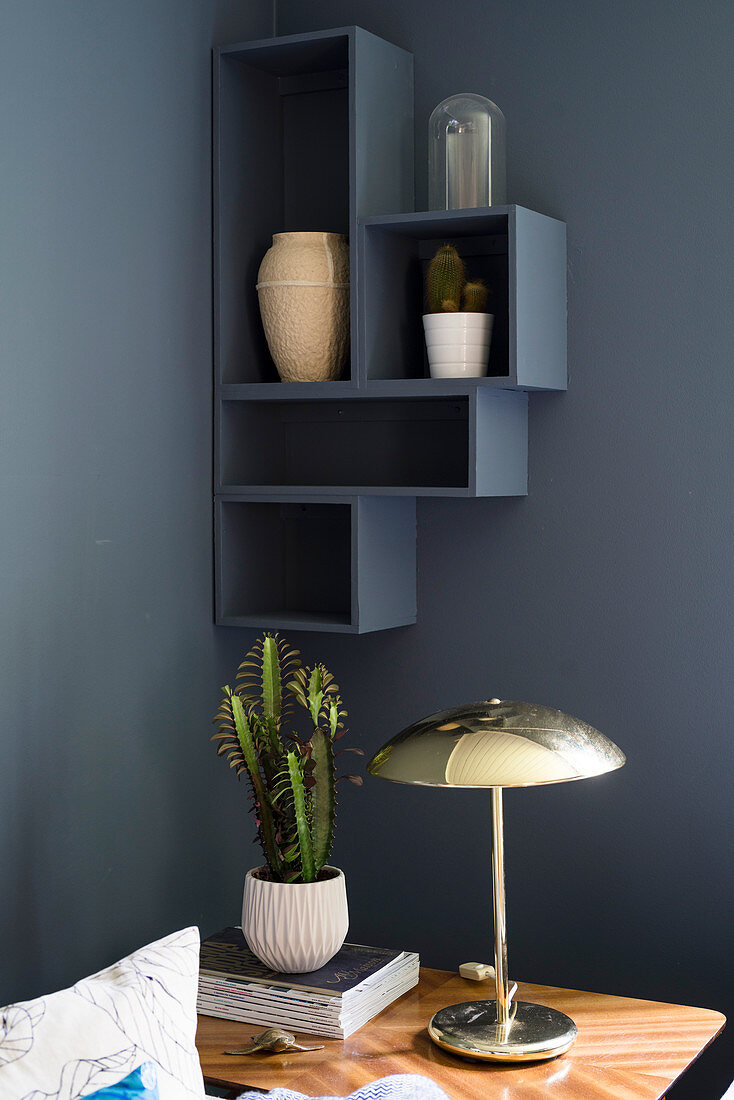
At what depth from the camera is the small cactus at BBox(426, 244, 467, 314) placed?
197 cm

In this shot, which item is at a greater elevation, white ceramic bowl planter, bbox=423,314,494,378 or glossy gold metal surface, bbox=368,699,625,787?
white ceramic bowl planter, bbox=423,314,494,378

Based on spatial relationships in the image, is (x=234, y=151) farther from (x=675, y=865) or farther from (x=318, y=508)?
(x=675, y=865)

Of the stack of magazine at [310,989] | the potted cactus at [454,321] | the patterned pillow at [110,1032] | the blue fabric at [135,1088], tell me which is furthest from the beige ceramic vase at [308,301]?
the blue fabric at [135,1088]

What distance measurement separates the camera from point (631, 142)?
77.9 inches

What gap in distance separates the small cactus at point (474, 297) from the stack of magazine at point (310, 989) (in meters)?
1.02

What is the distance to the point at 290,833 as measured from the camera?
1788 millimetres

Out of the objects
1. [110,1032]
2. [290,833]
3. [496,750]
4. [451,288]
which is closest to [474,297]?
[451,288]

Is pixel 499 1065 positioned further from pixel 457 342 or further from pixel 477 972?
pixel 457 342

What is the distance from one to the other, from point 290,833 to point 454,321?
84cm

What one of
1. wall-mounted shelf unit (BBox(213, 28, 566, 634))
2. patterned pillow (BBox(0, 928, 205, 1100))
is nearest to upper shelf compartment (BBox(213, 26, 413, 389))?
wall-mounted shelf unit (BBox(213, 28, 566, 634))

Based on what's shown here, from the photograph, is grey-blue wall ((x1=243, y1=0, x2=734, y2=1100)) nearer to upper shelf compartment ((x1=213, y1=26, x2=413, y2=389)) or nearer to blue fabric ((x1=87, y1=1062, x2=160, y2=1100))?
upper shelf compartment ((x1=213, y1=26, x2=413, y2=389))

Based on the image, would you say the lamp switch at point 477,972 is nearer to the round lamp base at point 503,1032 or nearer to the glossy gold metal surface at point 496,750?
the round lamp base at point 503,1032

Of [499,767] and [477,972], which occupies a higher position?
[499,767]

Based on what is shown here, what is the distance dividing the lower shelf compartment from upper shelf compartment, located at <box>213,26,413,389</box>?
0.23m
